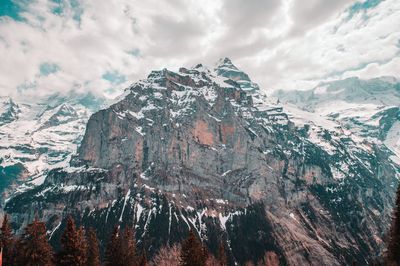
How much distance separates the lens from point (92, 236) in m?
87.4

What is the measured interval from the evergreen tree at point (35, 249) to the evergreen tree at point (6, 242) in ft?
17.2

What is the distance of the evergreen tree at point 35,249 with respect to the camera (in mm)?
61750

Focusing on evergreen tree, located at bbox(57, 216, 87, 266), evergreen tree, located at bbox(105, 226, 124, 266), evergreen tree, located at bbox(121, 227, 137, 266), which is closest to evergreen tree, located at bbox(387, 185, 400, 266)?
evergreen tree, located at bbox(121, 227, 137, 266)

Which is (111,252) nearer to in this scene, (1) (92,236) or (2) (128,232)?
(1) (92,236)

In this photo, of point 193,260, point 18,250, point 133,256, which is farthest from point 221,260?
point 18,250

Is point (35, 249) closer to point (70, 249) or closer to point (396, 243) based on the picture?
point (70, 249)

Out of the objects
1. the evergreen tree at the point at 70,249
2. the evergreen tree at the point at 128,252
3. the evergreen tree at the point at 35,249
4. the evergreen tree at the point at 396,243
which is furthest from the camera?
the evergreen tree at the point at 128,252

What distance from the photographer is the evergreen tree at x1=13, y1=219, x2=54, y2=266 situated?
203ft

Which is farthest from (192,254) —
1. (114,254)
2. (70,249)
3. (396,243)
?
(396,243)

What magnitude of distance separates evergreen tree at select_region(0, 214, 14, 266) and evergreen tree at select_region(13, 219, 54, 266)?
5.25 m

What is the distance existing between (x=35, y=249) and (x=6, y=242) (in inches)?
386

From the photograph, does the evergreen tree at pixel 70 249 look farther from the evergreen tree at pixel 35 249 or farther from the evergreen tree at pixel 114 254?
the evergreen tree at pixel 114 254

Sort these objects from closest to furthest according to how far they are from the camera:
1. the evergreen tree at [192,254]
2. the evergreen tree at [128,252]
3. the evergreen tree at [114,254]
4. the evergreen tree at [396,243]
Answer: the evergreen tree at [396,243] < the evergreen tree at [114,254] < the evergreen tree at [128,252] < the evergreen tree at [192,254]

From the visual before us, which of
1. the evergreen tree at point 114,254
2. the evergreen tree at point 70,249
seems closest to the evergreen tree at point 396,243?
the evergreen tree at point 114,254
